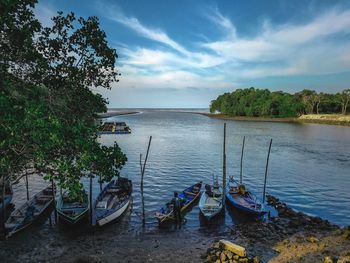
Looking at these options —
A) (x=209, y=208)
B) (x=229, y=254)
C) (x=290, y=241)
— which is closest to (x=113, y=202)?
(x=209, y=208)

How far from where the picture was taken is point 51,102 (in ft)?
43.9

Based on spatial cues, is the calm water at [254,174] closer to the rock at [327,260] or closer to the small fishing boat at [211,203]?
the small fishing boat at [211,203]

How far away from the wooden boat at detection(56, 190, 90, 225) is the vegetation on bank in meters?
7.95

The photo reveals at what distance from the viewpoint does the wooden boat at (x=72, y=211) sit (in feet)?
70.5

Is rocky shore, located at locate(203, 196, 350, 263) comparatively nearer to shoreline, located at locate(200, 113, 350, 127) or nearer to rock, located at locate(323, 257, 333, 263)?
rock, located at locate(323, 257, 333, 263)

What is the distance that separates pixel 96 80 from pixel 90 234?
37.4 feet

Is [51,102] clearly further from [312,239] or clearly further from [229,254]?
[312,239]

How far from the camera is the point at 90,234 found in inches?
835

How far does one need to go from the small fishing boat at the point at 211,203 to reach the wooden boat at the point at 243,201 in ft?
3.88

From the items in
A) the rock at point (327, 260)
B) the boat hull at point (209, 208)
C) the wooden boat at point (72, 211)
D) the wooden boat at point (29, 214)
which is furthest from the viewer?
the boat hull at point (209, 208)

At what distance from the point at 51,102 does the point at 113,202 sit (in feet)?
47.3

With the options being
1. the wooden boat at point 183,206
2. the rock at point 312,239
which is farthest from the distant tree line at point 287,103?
the rock at point 312,239

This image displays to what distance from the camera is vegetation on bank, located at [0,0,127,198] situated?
11.0m

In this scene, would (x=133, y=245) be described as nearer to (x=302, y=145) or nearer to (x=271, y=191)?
(x=271, y=191)
